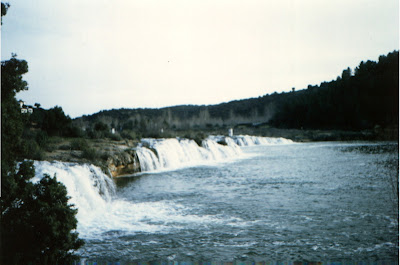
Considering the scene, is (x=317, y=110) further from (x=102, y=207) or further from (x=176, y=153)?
(x=102, y=207)

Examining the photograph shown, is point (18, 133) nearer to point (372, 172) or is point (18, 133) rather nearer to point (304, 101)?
point (372, 172)

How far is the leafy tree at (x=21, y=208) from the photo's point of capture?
5.11 m

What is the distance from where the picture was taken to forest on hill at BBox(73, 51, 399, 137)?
89.9ft

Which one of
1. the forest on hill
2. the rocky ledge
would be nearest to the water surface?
the rocky ledge

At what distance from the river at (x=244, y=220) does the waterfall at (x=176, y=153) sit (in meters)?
4.53

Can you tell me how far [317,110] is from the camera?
209 ft

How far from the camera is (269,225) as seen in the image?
26.6 feet

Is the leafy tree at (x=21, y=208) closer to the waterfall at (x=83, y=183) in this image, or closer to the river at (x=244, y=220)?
the river at (x=244, y=220)

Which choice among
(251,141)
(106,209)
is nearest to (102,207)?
(106,209)

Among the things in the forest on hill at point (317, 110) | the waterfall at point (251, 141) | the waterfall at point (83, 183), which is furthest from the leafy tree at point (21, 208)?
the waterfall at point (251, 141)

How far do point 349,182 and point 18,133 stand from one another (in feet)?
36.6

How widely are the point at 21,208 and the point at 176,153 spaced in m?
17.0

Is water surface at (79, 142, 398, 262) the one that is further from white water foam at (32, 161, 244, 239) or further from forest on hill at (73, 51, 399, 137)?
forest on hill at (73, 51, 399, 137)

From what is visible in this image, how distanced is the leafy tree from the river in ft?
4.11
